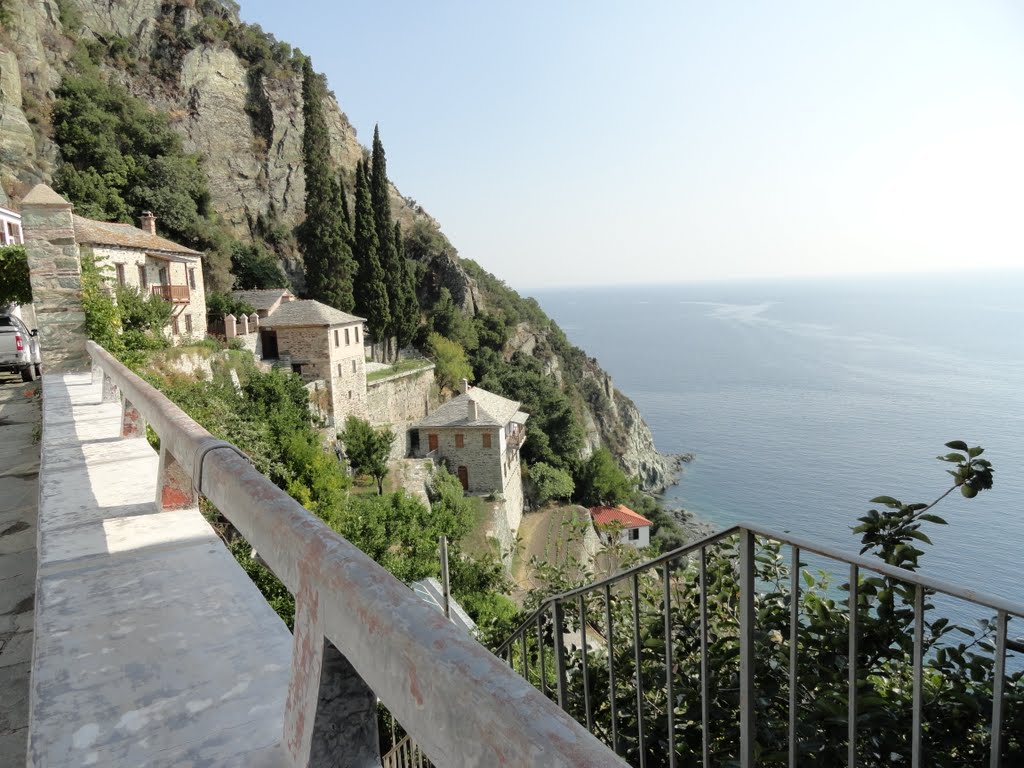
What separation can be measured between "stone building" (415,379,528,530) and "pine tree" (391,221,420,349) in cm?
723

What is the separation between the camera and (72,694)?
158 centimetres

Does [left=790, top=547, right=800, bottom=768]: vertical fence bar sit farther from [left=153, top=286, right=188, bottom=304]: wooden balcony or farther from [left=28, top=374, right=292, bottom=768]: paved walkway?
[left=153, top=286, right=188, bottom=304]: wooden balcony

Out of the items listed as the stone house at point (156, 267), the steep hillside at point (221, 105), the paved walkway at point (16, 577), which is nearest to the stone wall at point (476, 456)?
the stone house at point (156, 267)

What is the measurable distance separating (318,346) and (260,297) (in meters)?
6.23

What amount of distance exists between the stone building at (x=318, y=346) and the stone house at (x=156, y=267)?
3.06 metres

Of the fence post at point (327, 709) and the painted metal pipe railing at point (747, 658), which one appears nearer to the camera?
the fence post at point (327, 709)

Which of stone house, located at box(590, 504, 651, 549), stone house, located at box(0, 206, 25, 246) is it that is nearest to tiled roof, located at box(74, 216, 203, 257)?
stone house, located at box(0, 206, 25, 246)

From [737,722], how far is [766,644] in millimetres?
344

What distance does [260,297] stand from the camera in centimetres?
3291

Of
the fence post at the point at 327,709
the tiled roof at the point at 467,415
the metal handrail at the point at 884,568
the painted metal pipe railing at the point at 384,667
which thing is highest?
the painted metal pipe railing at the point at 384,667

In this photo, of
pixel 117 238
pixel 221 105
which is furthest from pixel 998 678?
pixel 221 105

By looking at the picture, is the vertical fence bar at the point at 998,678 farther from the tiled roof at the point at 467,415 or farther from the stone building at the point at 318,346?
the tiled roof at the point at 467,415

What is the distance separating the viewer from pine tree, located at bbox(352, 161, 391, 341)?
119 feet

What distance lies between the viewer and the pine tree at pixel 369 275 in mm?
36375
